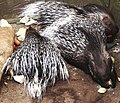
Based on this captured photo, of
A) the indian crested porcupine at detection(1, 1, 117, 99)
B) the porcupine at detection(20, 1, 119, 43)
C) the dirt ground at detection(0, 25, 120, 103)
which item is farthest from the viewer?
the porcupine at detection(20, 1, 119, 43)

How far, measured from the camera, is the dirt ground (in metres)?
3.72

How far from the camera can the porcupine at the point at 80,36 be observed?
3896 mm

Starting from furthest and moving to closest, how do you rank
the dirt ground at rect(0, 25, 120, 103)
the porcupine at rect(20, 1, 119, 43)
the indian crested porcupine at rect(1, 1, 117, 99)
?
the porcupine at rect(20, 1, 119, 43) < the indian crested porcupine at rect(1, 1, 117, 99) < the dirt ground at rect(0, 25, 120, 103)

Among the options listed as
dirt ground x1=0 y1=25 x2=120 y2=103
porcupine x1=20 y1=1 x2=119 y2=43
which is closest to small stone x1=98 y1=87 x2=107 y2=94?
dirt ground x1=0 y1=25 x2=120 y2=103

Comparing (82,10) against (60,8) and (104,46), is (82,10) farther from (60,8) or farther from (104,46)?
(104,46)

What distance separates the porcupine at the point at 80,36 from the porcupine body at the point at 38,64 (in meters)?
0.15

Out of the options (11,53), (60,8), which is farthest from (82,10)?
(11,53)

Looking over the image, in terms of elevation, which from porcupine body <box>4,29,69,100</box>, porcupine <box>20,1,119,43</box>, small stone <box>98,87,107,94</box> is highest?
porcupine <box>20,1,119,43</box>

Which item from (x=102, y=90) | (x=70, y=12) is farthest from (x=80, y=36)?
(x=102, y=90)

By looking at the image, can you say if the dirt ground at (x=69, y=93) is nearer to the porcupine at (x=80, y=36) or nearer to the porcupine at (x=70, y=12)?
the porcupine at (x=80, y=36)

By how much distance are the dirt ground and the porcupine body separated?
0.07 m

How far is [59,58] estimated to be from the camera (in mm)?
4000

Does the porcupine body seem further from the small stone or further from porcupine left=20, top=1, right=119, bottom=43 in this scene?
porcupine left=20, top=1, right=119, bottom=43

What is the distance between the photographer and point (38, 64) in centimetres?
391
